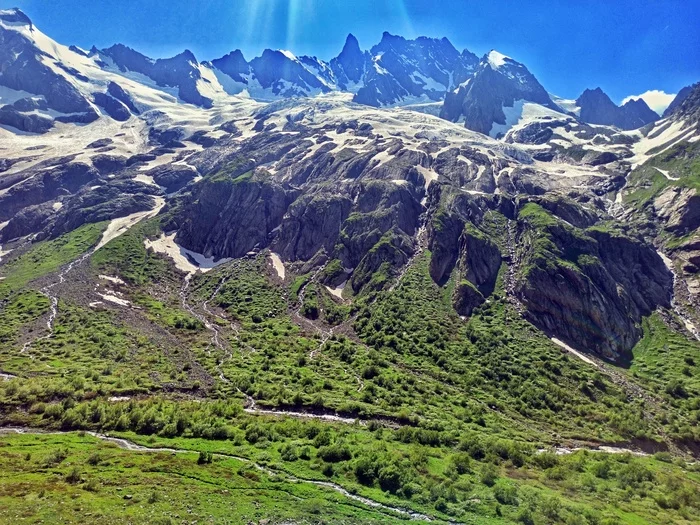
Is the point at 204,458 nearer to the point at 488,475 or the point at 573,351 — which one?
the point at 488,475

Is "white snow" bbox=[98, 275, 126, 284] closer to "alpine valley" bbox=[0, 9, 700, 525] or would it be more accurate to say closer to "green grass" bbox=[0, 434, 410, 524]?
"alpine valley" bbox=[0, 9, 700, 525]

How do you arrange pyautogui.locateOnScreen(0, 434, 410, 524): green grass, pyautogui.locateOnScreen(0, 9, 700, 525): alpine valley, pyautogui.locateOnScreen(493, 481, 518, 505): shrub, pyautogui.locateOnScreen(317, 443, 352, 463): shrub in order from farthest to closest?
pyautogui.locateOnScreen(317, 443, 352, 463): shrub → pyautogui.locateOnScreen(493, 481, 518, 505): shrub → pyautogui.locateOnScreen(0, 9, 700, 525): alpine valley → pyautogui.locateOnScreen(0, 434, 410, 524): green grass

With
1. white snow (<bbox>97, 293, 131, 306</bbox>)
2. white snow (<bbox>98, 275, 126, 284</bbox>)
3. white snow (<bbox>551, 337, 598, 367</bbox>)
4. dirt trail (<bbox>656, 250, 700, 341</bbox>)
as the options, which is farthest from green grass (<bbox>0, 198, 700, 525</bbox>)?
white snow (<bbox>97, 293, 131, 306</bbox>)

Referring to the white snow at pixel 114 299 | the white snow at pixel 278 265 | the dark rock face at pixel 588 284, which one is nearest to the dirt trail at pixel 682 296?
the dark rock face at pixel 588 284

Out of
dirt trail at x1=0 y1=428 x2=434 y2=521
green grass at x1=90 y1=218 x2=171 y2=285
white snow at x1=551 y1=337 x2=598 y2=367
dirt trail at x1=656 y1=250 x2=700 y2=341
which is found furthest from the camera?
green grass at x1=90 y1=218 x2=171 y2=285

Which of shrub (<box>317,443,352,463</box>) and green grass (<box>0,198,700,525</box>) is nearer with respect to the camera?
green grass (<box>0,198,700,525</box>)

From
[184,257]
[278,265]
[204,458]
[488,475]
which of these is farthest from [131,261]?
[488,475]
